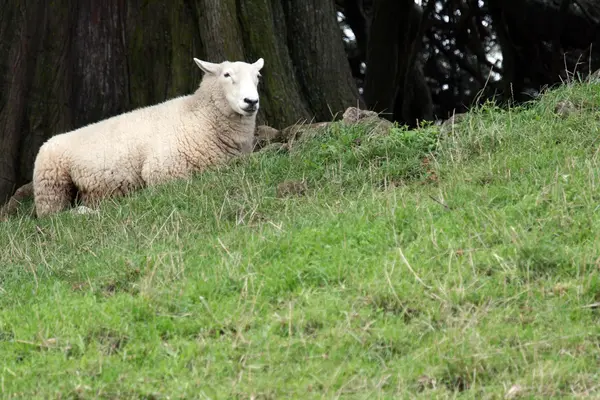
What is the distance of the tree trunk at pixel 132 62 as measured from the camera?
1259 cm

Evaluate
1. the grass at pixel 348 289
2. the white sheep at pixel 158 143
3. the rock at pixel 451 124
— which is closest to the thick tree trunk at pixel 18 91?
the white sheep at pixel 158 143

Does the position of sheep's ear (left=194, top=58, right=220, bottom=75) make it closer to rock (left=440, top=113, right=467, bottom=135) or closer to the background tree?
the background tree

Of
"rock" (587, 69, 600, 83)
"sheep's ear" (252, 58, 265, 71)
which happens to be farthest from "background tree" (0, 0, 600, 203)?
"rock" (587, 69, 600, 83)

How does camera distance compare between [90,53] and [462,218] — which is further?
[90,53]

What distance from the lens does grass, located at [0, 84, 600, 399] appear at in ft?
18.4

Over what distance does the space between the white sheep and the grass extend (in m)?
2.04

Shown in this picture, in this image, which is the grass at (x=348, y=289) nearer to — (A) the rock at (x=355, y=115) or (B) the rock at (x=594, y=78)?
(B) the rock at (x=594, y=78)

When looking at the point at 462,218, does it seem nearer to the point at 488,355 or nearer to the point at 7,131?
the point at 488,355

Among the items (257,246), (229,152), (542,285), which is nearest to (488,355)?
(542,285)

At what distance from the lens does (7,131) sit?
43.7 ft

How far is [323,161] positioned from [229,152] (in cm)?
192

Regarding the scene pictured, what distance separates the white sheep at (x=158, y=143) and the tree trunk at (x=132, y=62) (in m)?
1.03

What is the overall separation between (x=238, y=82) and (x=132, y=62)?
2.33 meters

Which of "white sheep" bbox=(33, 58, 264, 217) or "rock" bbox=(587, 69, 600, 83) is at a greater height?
"rock" bbox=(587, 69, 600, 83)
